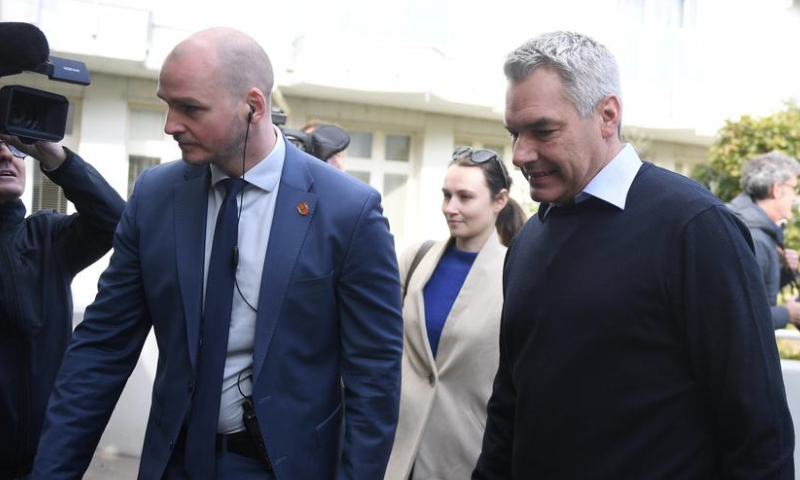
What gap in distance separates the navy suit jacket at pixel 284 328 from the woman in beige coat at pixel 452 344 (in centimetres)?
107

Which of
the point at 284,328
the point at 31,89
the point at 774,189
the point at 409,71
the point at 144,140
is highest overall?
the point at 409,71

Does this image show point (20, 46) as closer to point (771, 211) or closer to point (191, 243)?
point (191, 243)

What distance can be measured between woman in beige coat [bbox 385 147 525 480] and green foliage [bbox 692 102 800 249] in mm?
6529

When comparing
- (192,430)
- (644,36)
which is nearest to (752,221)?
(192,430)

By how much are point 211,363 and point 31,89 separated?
3.35 ft

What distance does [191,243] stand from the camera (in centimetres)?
283

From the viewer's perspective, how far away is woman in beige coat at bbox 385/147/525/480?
3973mm

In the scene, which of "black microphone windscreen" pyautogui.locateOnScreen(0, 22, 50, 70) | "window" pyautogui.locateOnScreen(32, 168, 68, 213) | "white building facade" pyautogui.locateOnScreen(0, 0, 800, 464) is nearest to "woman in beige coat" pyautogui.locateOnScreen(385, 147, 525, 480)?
"black microphone windscreen" pyautogui.locateOnScreen(0, 22, 50, 70)

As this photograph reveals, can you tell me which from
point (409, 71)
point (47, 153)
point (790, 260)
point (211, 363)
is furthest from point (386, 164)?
point (211, 363)

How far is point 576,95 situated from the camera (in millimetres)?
2371

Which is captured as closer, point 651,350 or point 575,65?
point 651,350

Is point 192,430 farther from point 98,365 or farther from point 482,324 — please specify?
point 482,324

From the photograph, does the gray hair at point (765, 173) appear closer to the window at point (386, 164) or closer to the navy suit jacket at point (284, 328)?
the navy suit jacket at point (284, 328)

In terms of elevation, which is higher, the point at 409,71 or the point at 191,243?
the point at 409,71
